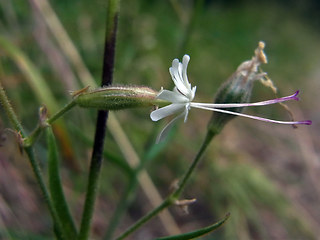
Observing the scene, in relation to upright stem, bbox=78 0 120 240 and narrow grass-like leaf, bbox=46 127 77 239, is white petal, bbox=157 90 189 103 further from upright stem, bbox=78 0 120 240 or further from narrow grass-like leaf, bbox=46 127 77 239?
narrow grass-like leaf, bbox=46 127 77 239

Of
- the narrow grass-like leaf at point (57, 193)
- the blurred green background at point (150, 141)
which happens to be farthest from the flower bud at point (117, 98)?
the blurred green background at point (150, 141)

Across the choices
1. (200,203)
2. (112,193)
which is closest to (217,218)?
(200,203)

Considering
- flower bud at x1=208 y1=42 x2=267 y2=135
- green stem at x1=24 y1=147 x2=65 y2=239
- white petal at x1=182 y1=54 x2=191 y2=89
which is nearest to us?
white petal at x1=182 y1=54 x2=191 y2=89

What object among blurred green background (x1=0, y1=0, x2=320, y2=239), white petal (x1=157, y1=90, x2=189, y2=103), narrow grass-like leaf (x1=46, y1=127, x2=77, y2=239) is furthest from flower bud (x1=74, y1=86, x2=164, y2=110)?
blurred green background (x1=0, y1=0, x2=320, y2=239)

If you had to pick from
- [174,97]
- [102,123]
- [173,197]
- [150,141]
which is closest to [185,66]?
[174,97]

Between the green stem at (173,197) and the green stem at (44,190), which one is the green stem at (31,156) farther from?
the green stem at (173,197)
